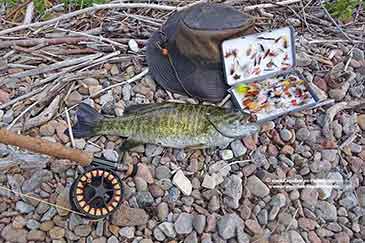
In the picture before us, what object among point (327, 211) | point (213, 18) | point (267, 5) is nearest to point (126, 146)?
point (213, 18)

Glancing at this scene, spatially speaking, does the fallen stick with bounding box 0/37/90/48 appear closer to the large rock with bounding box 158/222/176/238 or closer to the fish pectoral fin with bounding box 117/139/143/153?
the fish pectoral fin with bounding box 117/139/143/153

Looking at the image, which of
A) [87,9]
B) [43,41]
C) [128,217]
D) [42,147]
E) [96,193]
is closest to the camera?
[42,147]

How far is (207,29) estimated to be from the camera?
10.4 ft

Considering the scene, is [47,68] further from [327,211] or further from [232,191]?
[327,211]

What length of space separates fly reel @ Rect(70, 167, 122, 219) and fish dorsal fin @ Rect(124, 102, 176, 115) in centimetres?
52

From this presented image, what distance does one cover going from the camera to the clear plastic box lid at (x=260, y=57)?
331 cm

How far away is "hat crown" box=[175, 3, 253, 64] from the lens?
10.4 ft

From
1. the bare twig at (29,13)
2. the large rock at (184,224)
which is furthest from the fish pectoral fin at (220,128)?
the bare twig at (29,13)

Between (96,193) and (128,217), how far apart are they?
0.79 feet

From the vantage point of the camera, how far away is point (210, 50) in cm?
323

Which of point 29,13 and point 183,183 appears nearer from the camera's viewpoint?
point 183,183

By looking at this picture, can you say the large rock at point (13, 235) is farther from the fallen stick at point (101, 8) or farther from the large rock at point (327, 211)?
the large rock at point (327, 211)

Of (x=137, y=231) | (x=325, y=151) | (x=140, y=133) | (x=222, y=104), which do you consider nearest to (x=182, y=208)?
(x=137, y=231)

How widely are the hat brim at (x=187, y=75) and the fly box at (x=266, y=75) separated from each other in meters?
0.08
